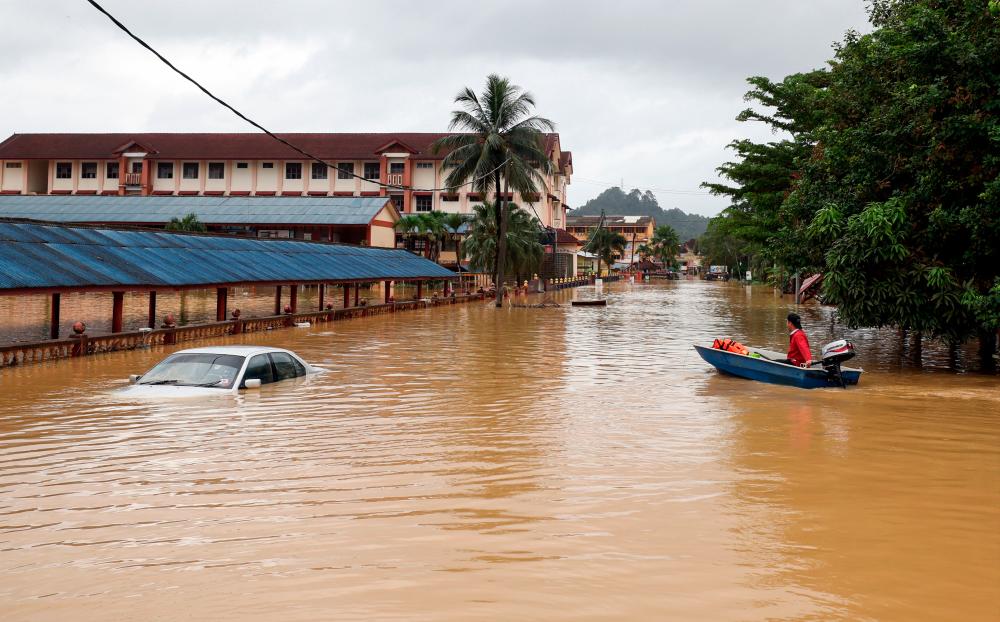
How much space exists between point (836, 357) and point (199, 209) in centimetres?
5794

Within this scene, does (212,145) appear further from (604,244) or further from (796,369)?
(796,369)

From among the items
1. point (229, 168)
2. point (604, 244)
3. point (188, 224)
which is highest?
point (229, 168)

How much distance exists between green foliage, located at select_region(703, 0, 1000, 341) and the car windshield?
13.5 meters

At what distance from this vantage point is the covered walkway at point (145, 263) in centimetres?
2016

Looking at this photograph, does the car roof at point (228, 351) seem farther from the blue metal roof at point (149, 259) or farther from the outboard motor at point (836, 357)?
the outboard motor at point (836, 357)

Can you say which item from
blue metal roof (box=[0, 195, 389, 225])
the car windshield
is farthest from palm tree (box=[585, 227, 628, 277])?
the car windshield

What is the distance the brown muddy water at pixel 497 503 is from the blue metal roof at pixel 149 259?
3.95 metres

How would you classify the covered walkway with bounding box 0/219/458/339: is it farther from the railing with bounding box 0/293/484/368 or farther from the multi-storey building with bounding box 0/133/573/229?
the multi-storey building with bounding box 0/133/573/229

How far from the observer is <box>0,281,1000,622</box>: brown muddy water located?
6203mm

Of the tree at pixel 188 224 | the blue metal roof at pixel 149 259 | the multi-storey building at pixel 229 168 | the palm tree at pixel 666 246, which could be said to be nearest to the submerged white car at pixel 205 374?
the blue metal roof at pixel 149 259

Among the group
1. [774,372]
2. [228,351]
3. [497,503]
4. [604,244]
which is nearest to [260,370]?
[228,351]

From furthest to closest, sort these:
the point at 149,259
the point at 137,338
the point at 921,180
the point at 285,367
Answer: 1. the point at 149,259
2. the point at 137,338
3. the point at 921,180
4. the point at 285,367

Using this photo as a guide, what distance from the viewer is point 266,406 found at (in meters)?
13.8

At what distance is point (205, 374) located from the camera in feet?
47.3
